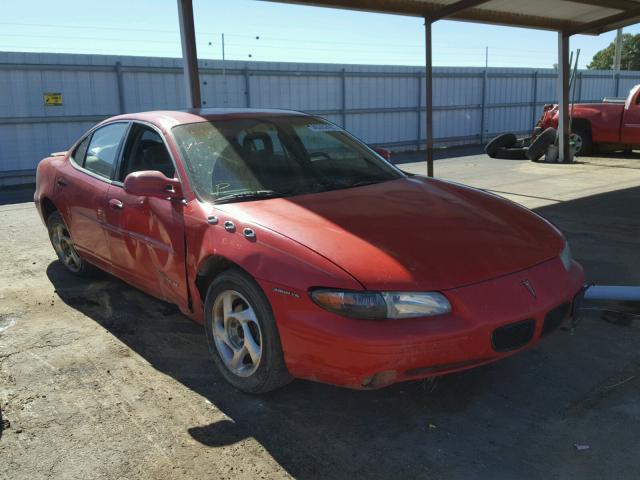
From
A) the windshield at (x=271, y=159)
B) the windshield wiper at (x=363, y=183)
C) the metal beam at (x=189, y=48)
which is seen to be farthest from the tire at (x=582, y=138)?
the windshield wiper at (x=363, y=183)

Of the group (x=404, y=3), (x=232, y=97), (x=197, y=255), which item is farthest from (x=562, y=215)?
(x=232, y=97)

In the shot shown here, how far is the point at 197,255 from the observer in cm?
342

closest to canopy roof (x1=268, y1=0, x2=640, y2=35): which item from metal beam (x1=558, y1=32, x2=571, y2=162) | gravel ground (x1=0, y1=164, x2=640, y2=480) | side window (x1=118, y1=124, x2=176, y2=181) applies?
metal beam (x1=558, y1=32, x2=571, y2=162)

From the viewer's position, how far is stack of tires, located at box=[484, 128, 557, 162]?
1484 centimetres

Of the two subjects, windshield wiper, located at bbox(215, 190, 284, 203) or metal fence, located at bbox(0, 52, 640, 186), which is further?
metal fence, located at bbox(0, 52, 640, 186)

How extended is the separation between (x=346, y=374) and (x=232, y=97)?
45.5 feet

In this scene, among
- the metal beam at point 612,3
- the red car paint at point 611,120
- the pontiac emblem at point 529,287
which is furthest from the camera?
the red car paint at point 611,120

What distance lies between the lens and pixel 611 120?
49.3 ft

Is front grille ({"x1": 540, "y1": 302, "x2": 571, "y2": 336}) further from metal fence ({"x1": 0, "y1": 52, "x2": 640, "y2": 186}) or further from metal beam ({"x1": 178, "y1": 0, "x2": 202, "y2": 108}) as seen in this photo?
metal fence ({"x1": 0, "y1": 52, "x2": 640, "y2": 186})

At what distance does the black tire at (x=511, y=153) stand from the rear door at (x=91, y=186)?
42.6 feet

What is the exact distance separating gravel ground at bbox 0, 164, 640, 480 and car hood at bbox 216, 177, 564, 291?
736 mm

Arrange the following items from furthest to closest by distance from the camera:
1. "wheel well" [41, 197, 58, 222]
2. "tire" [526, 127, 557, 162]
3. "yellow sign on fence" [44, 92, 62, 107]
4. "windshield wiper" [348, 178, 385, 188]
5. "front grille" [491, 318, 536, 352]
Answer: "tire" [526, 127, 557, 162] < "yellow sign on fence" [44, 92, 62, 107] < "wheel well" [41, 197, 58, 222] < "windshield wiper" [348, 178, 385, 188] < "front grille" [491, 318, 536, 352]

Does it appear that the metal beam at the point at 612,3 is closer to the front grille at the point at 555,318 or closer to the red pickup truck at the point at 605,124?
the red pickup truck at the point at 605,124

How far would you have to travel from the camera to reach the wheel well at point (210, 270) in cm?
327
